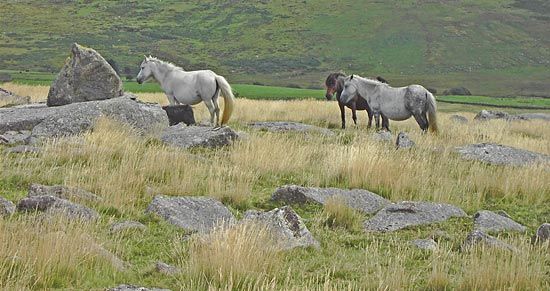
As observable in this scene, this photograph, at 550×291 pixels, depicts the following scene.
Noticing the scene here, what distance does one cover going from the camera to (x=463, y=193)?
1112 cm

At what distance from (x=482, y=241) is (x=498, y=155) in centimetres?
845

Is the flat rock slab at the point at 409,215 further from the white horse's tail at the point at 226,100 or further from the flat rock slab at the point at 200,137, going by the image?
the white horse's tail at the point at 226,100

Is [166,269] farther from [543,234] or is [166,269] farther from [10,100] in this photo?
[10,100]

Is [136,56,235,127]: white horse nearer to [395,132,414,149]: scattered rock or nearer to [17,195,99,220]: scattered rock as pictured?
[395,132,414,149]: scattered rock

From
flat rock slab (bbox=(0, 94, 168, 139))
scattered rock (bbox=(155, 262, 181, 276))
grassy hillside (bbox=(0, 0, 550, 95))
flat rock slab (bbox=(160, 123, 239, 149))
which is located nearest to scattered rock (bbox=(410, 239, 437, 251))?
scattered rock (bbox=(155, 262, 181, 276))

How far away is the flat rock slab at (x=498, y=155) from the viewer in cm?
1466

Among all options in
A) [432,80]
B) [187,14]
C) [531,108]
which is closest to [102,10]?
[187,14]

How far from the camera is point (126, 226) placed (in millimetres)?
7672

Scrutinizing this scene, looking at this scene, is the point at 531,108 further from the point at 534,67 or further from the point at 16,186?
the point at 534,67

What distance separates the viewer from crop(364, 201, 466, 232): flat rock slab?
8.80 metres

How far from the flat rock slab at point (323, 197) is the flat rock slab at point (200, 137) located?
450 cm

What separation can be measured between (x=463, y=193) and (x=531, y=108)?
44455mm

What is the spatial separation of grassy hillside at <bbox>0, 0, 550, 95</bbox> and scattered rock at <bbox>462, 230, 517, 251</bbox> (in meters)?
103

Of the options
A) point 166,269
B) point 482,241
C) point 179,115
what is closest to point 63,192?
point 166,269
